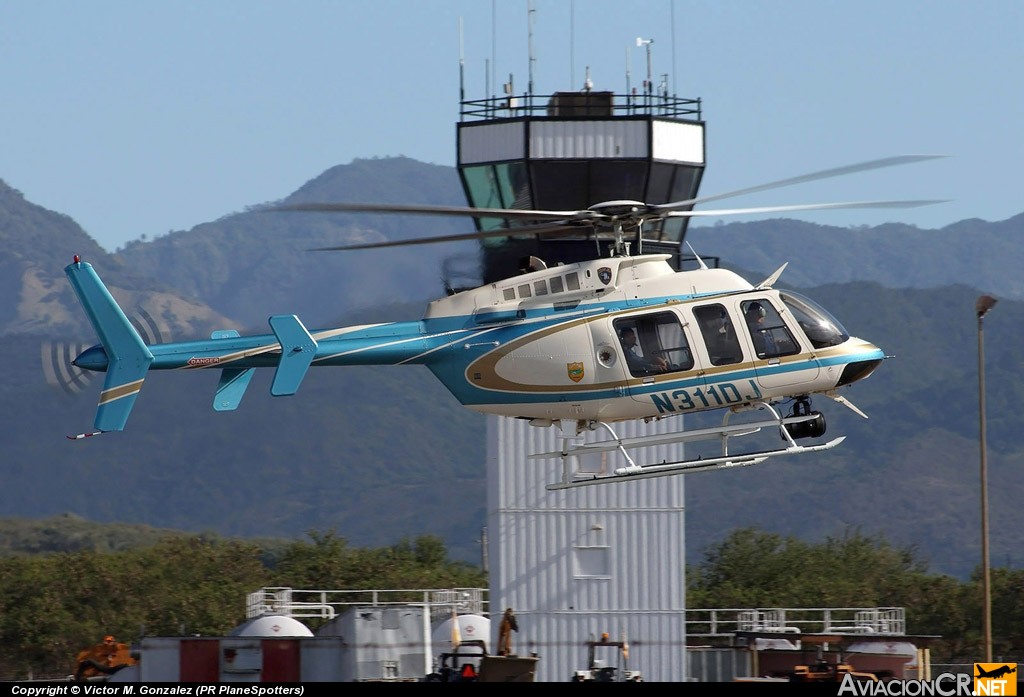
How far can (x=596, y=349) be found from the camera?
2500 centimetres

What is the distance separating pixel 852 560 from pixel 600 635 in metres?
55.8

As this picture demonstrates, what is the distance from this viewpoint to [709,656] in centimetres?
3338

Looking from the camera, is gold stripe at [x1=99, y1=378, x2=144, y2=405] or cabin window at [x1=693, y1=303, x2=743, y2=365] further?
gold stripe at [x1=99, y1=378, x2=144, y2=405]

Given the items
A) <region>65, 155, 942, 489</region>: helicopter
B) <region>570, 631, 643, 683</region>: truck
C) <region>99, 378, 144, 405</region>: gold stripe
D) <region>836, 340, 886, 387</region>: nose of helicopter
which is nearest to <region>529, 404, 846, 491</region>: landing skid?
<region>65, 155, 942, 489</region>: helicopter

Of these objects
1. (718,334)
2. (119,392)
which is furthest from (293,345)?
(718,334)

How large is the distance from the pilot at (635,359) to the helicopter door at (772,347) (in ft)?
4.29

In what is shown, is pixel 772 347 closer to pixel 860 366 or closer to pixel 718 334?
pixel 718 334

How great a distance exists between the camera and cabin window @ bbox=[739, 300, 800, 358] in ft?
82.1

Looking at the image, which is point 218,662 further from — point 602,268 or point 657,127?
point 657,127

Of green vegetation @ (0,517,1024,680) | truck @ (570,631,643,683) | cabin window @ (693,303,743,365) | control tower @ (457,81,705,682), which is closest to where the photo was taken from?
cabin window @ (693,303,743,365)

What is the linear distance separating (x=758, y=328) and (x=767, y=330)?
0.14 metres

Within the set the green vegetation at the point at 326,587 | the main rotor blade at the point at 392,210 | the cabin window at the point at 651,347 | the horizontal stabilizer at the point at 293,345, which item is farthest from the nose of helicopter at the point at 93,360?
the green vegetation at the point at 326,587

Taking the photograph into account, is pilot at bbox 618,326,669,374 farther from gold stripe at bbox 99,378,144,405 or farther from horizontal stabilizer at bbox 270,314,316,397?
gold stripe at bbox 99,378,144,405

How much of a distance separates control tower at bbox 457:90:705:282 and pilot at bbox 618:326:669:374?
8.43 metres
